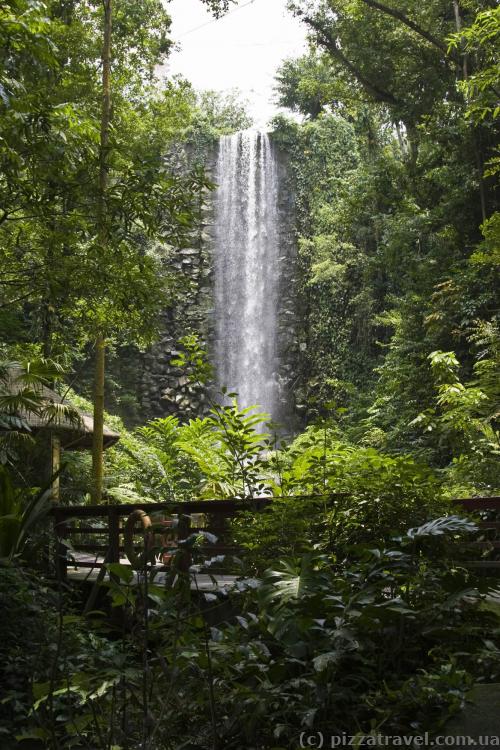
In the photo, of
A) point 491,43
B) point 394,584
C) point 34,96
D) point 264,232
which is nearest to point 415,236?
point 491,43

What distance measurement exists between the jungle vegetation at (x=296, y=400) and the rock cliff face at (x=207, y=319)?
51 centimetres

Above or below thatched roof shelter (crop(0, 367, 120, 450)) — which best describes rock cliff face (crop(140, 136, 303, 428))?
above

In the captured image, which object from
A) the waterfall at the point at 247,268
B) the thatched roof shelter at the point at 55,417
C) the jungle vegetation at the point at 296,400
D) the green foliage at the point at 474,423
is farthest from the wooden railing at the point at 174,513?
the waterfall at the point at 247,268

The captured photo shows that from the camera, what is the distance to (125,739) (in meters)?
2.09

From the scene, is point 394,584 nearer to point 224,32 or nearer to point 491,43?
point 491,43

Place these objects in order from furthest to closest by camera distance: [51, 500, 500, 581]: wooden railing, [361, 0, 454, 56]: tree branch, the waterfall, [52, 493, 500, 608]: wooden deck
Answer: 1. the waterfall
2. [361, 0, 454, 56]: tree branch
3. [51, 500, 500, 581]: wooden railing
4. [52, 493, 500, 608]: wooden deck

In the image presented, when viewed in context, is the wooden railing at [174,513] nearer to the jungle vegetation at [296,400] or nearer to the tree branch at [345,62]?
the jungle vegetation at [296,400]

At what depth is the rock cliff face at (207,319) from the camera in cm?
2081

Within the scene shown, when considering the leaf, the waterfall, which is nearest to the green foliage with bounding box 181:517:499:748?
the leaf

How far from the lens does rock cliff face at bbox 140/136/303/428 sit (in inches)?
819

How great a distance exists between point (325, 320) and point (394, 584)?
18.0 metres

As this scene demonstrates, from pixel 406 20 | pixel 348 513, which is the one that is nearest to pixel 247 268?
pixel 406 20

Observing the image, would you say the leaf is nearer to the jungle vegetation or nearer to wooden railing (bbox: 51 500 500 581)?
the jungle vegetation

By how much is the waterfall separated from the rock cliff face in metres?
0.10
